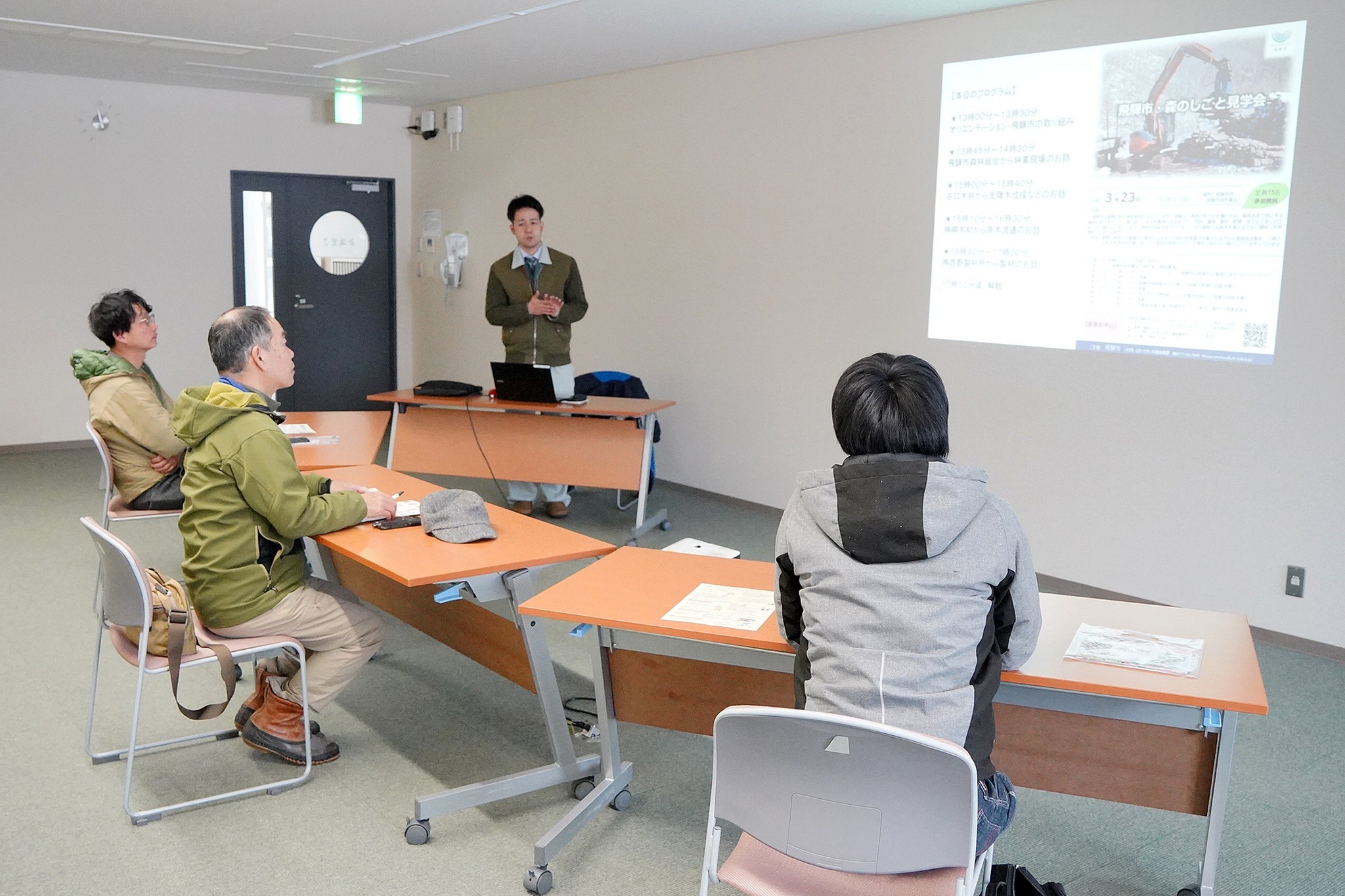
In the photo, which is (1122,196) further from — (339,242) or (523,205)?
(339,242)

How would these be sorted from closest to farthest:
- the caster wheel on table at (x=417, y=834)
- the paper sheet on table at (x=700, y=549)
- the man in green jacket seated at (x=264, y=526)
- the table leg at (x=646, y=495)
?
the caster wheel on table at (x=417, y=834)
the man in green jacket seated at (x=264, y=526)
the paper sheet on table at (x=700, y=549)
the table leg at (x=646, y=495)

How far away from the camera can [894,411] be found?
1.73 m

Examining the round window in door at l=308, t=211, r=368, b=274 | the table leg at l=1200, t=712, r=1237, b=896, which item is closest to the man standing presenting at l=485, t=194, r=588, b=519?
the round window in door at l=308, t=211, r=368, b=274

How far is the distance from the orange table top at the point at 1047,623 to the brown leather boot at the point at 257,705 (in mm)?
1174

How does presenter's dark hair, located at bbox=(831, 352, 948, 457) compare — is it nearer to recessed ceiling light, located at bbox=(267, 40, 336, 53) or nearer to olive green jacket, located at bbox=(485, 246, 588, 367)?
olive green jacket, located at bbox=(485, 246, 588, 367)

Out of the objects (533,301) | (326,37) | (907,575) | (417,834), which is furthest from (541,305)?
(907,575)

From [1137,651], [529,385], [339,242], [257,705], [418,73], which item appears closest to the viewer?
[1137,651]

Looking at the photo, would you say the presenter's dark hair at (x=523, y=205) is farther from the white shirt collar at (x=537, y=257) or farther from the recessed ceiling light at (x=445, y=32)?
the recessed ceiling light at (x=445, y=32)

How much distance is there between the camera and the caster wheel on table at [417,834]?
2.51 m

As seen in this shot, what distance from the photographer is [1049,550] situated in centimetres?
468

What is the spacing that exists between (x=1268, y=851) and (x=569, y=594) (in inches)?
71.9

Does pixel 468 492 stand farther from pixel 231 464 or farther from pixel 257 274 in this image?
pixel 257 274

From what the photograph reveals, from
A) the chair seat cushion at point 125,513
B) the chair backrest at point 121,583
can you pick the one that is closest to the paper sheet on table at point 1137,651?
the chair backrest at point 121,583

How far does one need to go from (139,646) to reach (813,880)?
70.7 inches
